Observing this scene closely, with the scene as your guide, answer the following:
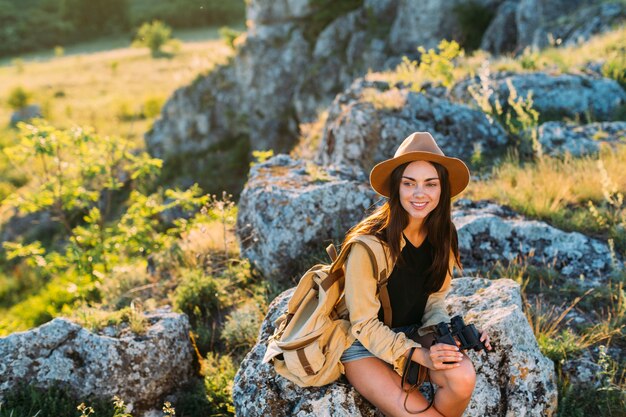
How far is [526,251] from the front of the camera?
6062mm

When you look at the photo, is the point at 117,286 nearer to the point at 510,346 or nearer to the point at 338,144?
the point at 338,144

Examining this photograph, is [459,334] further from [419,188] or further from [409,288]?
[419,188]

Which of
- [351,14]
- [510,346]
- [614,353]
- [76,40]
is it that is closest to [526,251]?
[614,353]

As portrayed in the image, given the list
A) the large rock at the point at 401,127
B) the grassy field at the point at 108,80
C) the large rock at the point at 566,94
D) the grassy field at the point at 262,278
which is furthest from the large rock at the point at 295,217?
the grassy field at the point at 108,80

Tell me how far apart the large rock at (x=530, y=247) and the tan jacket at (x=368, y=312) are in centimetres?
267

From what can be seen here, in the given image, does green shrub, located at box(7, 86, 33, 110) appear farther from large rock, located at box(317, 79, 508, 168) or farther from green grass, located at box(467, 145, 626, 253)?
green grass, located at box(467, 145, 626, 253)

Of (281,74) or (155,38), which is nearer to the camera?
(281,74)

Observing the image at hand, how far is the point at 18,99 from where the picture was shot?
1464 inches

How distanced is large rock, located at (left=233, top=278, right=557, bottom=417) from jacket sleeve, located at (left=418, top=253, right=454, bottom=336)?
344mm

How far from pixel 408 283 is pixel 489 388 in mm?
959

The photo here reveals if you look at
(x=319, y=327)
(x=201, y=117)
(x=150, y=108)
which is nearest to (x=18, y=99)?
(x=150, y=108)

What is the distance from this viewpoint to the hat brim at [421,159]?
3.74 metres

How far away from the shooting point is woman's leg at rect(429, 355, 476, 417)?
11.5ft

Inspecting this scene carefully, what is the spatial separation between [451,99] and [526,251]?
4767 millimetres
